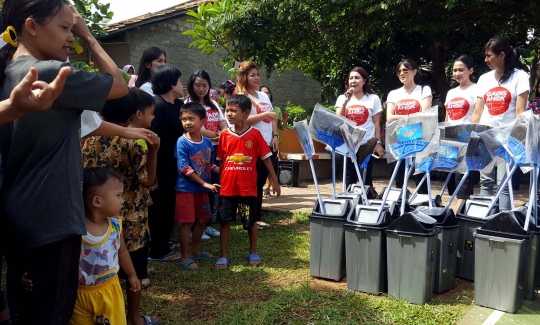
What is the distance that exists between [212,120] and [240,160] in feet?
3.42

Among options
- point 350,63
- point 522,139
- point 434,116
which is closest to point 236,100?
point 434,116

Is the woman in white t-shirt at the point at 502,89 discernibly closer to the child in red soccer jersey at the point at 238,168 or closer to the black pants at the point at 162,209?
the child in red soccer jersey at the point at 238,168

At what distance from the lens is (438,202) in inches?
175

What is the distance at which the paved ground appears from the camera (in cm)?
319

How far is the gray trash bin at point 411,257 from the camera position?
3.39 meters

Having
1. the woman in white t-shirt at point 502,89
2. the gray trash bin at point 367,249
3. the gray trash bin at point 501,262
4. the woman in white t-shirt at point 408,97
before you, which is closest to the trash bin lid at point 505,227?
the gray trash bin at point 501,262

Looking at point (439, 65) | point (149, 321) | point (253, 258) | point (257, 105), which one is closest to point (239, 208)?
point (253, 258)

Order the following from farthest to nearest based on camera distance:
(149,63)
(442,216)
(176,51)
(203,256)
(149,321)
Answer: (176,51)
(149,63)
(203,256)
(442,216)
(149,321)

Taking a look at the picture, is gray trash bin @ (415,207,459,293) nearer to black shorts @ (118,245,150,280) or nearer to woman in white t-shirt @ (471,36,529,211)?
woman in white t-shirt @ (471,36,529,211)

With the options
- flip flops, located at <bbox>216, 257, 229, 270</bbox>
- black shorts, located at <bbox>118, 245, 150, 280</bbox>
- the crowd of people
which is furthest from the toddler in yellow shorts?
flip flops, located at <bbox>216, 257, 229, 270</bbox>

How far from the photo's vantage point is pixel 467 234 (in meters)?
3.94

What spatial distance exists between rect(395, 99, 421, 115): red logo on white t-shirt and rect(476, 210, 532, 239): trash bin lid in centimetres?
221

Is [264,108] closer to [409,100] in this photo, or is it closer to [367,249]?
[409,100]

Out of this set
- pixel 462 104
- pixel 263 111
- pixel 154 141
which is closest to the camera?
pixel 154 141
